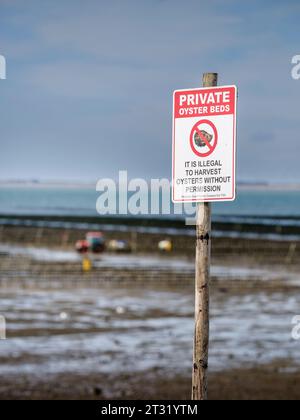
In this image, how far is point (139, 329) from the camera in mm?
30141

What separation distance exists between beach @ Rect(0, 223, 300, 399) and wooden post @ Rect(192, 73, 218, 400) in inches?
495

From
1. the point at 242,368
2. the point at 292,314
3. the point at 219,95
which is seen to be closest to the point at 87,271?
the point at 292,314

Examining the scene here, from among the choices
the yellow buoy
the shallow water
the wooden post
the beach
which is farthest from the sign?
the yellow buoy

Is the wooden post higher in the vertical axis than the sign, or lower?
lower

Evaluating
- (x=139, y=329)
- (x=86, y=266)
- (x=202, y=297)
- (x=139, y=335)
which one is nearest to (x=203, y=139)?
(x=202, y=297)

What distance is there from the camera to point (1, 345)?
2691 centimetres

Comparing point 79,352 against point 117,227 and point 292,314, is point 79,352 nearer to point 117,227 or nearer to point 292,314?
point 292,314

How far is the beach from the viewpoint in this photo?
22438mm

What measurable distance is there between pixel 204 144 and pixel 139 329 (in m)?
21.9

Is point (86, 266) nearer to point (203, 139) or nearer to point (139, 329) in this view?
point (139, 329)

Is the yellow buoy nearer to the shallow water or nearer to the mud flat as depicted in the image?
the mud flat

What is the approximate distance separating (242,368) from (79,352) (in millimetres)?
4936

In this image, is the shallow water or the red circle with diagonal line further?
the shallow water
